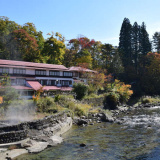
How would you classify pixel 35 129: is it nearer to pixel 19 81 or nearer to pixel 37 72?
pixel 19 81

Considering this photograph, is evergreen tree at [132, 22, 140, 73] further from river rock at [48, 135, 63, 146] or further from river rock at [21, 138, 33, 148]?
river rock at [21, 138, 33, 148]

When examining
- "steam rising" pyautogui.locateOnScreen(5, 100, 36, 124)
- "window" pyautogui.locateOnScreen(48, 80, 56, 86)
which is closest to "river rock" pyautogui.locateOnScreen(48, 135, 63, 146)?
"steam rising" pyautogui.locateOnScreen(5, 100, 36, 124)

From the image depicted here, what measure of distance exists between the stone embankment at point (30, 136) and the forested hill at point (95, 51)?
100 feet

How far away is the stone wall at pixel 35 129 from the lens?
14.1 metres

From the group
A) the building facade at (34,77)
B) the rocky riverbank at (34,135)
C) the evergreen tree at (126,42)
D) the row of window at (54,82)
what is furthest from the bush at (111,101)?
the evergreen tree at (126,42)

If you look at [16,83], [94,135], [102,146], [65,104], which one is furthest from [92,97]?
[102,146]

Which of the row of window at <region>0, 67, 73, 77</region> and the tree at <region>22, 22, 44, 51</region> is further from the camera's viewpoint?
the tree at <region>22, 22, 44, 51</region>

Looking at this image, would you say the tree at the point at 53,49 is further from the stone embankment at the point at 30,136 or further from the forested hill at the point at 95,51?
the stone embankment at the point at 30,136

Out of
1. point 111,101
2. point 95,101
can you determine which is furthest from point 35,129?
point 111,101

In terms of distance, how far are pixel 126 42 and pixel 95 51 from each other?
54.8 ft

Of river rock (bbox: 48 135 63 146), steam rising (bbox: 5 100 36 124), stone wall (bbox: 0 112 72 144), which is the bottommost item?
river rock (bbox: 48 135 63 146)

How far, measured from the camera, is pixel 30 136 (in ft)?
50.5

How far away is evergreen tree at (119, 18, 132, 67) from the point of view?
66963 mm

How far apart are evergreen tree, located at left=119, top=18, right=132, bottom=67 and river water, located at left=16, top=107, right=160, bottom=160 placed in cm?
4994
